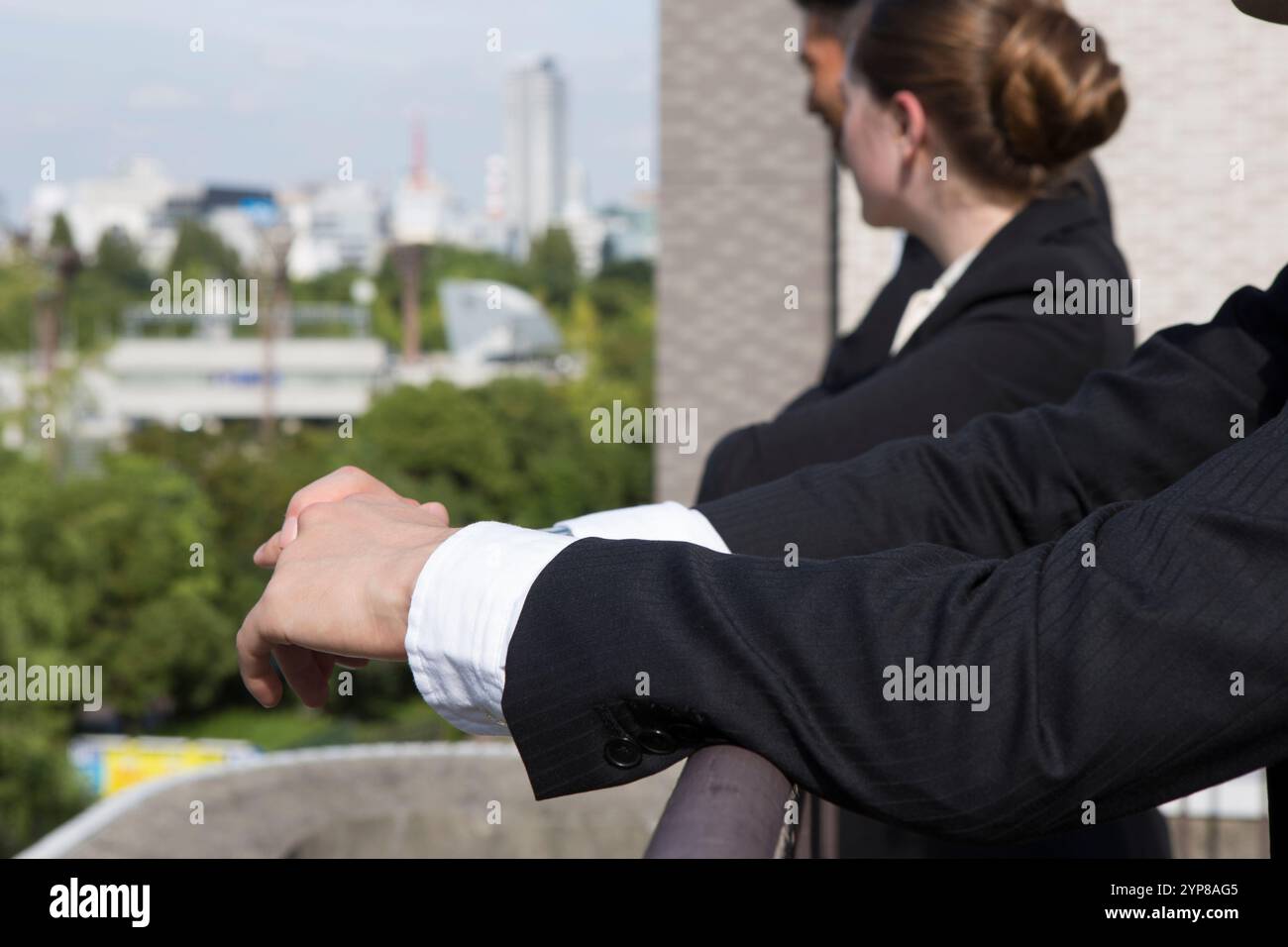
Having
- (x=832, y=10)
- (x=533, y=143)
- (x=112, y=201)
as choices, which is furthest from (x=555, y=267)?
(x=533, y=143)

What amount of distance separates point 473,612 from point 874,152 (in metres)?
1.20

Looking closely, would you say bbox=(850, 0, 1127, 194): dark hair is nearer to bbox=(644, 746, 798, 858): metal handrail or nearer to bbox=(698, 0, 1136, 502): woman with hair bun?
bbox=(698, 0, 1136, 502): woman with hair bun

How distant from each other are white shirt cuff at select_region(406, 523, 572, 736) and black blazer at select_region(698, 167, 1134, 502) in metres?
0.69

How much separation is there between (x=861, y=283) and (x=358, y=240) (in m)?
138

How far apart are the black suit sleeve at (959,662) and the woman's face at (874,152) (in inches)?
43.6

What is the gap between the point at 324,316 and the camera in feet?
234

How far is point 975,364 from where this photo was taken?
1.68m

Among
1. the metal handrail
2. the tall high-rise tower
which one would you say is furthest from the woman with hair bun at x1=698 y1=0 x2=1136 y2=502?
the tall high-rise tower

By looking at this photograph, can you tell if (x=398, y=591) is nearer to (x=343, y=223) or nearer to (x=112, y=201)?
(x=343, y=223)

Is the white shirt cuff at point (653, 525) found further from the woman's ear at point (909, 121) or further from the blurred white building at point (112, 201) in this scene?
the blurred white building at point (112, 201)

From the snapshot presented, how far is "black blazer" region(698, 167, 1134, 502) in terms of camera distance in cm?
164

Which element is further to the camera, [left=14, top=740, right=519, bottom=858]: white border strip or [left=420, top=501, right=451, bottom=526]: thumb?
[left=14, top=740, right=519, bottom=858]: white border strip
